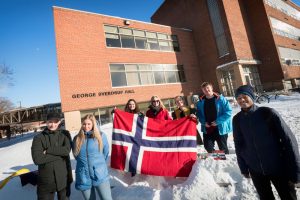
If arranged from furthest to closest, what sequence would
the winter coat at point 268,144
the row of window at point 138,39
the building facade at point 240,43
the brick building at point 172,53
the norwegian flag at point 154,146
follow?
1. the building facade at point 240,43
2. the row of window at point 138,39
3. the brick building at point 172,53
4. the norwegian flag at point 154,146
5. the winter coat at point 268,144

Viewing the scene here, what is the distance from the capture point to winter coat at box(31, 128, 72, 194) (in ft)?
9.00

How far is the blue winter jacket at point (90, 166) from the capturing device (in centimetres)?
285

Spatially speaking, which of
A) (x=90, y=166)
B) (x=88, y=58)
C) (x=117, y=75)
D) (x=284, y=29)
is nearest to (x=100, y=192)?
(x=90, y=166)

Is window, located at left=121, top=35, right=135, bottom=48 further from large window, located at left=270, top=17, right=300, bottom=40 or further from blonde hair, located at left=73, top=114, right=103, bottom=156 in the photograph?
large window, located at left=270, top=17, right=300, bottom=40

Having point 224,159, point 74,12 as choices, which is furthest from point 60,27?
point 224,159

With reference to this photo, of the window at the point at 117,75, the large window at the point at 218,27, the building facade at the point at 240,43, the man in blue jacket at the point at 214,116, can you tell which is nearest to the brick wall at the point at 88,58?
the window at the point at 117,75

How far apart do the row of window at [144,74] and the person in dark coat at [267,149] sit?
1557 cm

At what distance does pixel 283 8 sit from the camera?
30.4 meters

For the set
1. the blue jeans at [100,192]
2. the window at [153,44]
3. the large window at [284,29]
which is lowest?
the blue jeans at [100,192]

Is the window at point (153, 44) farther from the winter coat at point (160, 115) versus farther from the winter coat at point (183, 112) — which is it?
the winter coat at point (160, 115)

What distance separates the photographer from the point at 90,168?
9.47ft

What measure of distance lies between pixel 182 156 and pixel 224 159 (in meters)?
0.80

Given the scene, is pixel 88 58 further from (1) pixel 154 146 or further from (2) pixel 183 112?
(1) pixel 154 146

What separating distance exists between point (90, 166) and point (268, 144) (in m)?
2.43
